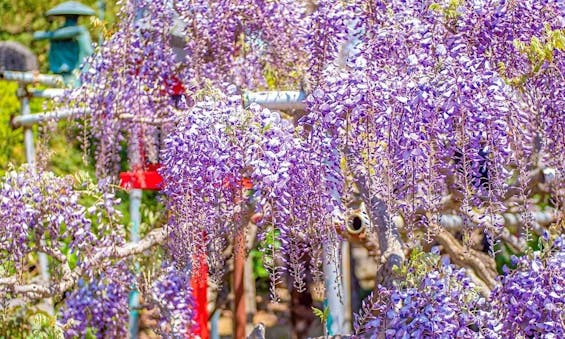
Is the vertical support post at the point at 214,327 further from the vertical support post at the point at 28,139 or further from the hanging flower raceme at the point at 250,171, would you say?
the hanging flower raceme at the point at 250,171

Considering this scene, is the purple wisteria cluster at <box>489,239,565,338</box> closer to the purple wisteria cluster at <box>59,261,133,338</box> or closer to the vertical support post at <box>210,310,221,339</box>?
the purple wisteria cluster at <box>59,261,133,338</box>

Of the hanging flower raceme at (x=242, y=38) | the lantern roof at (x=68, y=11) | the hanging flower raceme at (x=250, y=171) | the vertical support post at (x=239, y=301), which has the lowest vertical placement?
the vertical support post at (x=239, y=301)

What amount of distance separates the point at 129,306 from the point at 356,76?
3047mm

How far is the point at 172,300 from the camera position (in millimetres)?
6055

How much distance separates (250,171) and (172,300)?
215 cm

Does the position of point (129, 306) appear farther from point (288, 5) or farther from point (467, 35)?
point (467, 35)

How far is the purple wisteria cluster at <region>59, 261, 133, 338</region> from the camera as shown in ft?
20.5

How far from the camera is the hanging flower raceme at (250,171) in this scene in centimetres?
399

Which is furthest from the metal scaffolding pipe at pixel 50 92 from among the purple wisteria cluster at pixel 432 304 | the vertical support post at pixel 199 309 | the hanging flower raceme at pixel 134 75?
the purple wisteria cluster at pixel 432 304

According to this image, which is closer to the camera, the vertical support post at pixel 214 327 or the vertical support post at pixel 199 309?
the vertical support post at pixel 199 309

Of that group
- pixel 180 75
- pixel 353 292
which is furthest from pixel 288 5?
pixel 353 292

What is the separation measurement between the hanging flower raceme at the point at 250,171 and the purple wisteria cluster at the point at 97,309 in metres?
2.10

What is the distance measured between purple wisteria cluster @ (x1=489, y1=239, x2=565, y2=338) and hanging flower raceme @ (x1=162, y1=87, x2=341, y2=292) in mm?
773

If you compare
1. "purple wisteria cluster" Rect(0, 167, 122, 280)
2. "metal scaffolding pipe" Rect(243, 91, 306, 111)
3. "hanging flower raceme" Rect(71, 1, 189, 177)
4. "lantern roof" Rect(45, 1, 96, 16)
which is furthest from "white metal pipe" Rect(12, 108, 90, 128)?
"metal scaffolding pipe" Rect(243, 91, 306, 111)
